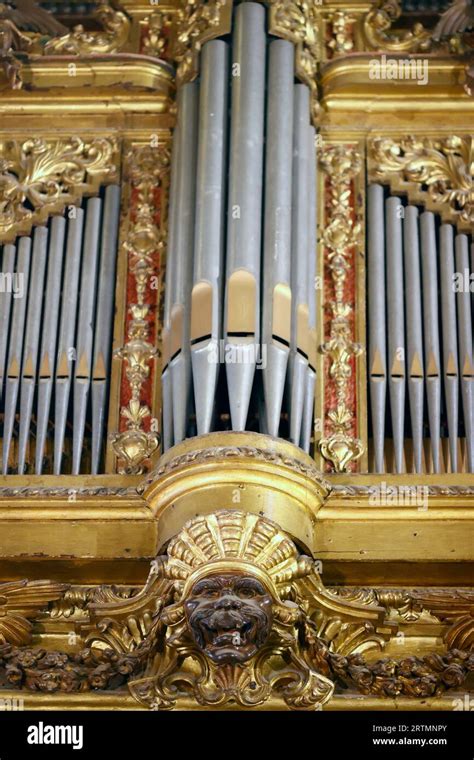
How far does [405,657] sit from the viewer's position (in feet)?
34.0

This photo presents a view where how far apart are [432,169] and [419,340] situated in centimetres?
134

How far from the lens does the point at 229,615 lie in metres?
9.90

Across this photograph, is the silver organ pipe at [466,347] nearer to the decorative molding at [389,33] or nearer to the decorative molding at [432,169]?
the decorative molding at [432,169]

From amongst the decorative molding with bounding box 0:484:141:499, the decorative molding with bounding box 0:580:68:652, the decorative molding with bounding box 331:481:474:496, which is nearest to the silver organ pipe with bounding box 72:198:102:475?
the decorative molding with bounding box 0:484:141:499

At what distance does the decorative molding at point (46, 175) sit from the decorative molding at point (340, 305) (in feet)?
4.40

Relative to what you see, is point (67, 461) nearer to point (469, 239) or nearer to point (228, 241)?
point (228, 241)

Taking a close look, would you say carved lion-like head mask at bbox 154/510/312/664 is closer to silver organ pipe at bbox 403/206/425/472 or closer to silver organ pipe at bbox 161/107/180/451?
silver organ pipe at bbox 161/107/180/451

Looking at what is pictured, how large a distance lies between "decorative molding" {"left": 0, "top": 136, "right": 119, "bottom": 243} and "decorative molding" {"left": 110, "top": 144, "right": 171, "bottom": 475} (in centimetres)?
19

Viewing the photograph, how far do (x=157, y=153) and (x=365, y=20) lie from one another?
1.70 m

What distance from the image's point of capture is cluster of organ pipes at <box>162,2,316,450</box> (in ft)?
35.4

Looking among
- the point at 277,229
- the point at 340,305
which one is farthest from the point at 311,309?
the point at 277,229

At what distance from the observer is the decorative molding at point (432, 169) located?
1213 centimetres

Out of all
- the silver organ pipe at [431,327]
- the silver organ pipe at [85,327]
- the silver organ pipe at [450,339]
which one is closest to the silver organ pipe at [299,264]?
the silver organ pipe at [431,327]

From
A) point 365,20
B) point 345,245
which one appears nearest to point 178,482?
point 345,245
